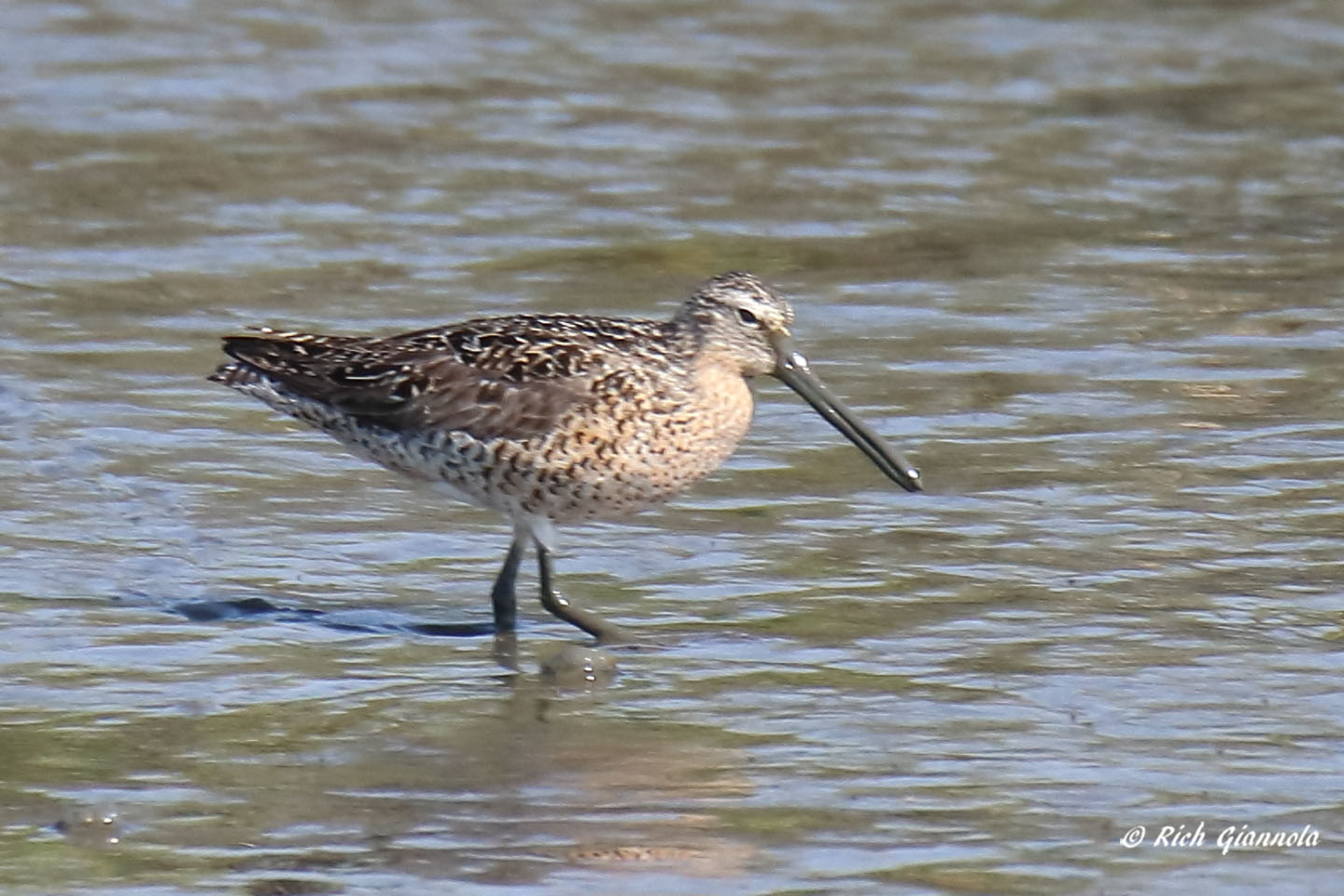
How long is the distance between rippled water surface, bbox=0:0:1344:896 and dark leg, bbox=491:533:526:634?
0.11m

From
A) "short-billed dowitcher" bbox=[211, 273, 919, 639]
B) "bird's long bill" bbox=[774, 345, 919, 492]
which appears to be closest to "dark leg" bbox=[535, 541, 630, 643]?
"short-billed dowitcher" bbox=[211, 273, 919, 639]

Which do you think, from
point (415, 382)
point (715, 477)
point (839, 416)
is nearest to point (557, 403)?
point (415, 382)

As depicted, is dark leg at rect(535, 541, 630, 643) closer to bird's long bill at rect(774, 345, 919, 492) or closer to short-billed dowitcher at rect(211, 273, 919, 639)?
short-billed dowitcher at rect(211, 273, 919, 639)

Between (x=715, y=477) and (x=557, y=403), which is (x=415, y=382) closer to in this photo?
(x=557, y=403)

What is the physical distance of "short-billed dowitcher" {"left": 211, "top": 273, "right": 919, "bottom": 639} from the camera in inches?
295

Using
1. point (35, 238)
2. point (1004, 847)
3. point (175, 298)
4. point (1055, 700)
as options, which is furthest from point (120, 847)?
point (35, 238)

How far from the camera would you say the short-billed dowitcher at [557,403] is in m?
7.48

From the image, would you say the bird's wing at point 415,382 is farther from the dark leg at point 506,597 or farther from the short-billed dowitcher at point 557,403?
the dark leg at point 506,597

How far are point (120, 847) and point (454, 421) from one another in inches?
84.9

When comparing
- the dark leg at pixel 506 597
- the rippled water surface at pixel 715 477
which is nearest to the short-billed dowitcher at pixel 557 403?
the dark leg at pixel 506 597

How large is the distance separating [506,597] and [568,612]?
20cm

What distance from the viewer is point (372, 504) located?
868 cm

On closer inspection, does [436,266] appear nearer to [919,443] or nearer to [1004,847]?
[919,443]

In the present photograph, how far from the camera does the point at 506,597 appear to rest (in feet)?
24.8
